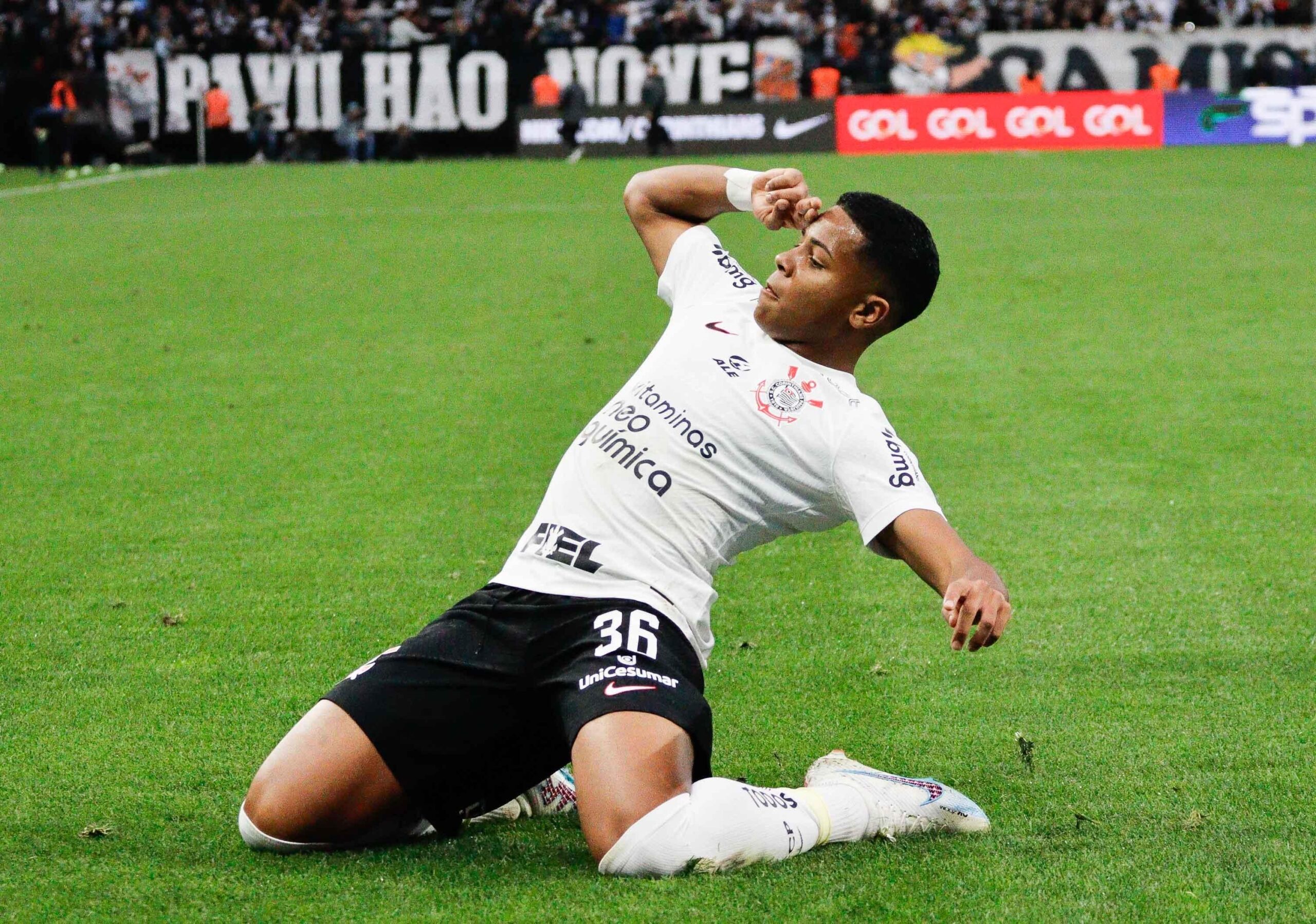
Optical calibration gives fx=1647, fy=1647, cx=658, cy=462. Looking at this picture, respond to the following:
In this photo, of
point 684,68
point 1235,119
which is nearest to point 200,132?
point 684,68

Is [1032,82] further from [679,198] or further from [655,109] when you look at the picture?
[679,198]

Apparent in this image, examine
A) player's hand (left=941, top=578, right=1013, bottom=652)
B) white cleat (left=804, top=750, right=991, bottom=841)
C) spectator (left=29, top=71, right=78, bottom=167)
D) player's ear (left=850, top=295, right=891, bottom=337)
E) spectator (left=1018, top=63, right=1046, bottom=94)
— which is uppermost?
player's ear (left=850, top=295, right=891, bottom=337)

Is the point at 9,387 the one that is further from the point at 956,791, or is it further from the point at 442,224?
the point at 442,224

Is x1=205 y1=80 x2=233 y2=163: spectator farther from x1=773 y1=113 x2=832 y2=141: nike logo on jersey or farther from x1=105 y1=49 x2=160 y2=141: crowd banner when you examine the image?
x1=773 y1=113 x2=832 y2=141: nike logo on jersey

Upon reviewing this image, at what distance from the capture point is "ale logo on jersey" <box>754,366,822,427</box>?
434 centimetres

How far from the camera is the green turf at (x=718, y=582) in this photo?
4.04 metres

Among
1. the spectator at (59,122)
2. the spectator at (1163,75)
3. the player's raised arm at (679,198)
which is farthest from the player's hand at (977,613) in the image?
the spectator at (1163,75)

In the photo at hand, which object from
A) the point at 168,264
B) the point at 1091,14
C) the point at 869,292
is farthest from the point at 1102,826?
the point at 1091,14

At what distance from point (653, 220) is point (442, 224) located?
16705mm

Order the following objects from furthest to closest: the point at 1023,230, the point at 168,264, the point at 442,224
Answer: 1. the point at 442,224
2. the point at 1023,230
3. the point at 168,264

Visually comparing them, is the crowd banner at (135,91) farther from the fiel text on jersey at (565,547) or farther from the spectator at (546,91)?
the fiel text on jersey at (565,547)

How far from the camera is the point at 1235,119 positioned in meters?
33.6

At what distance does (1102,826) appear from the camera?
14.1ft

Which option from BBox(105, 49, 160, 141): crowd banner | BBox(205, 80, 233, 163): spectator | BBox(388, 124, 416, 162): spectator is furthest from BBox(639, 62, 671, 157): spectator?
BBox(105, 49, 160, 141): crowd banner
